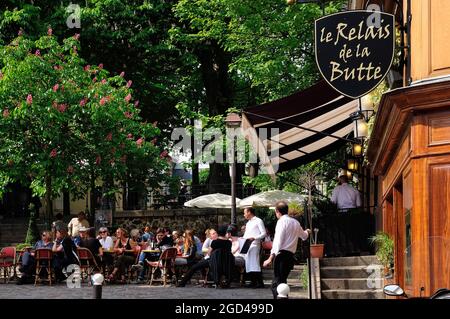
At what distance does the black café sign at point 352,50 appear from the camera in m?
11.0

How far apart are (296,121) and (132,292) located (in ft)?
16.1

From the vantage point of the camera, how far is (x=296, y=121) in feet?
56.9

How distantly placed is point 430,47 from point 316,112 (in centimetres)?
763

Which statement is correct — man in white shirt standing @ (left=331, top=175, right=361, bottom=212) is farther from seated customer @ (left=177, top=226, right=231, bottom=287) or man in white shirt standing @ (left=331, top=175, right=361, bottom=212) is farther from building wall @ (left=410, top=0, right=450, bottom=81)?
building wall @ (left=410, top=0, right=450, bottom=81)

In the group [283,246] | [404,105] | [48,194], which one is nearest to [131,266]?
[48,194]

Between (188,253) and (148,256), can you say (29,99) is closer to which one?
(148,256)

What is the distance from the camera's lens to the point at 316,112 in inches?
675

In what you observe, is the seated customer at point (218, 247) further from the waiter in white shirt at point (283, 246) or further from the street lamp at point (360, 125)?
the waiter in white shirt at point (283, 246)

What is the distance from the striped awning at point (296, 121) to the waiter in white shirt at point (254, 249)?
136 centimetres

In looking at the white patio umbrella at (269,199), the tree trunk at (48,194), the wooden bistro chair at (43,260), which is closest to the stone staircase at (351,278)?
the wooden bistro chair at (43,260)
